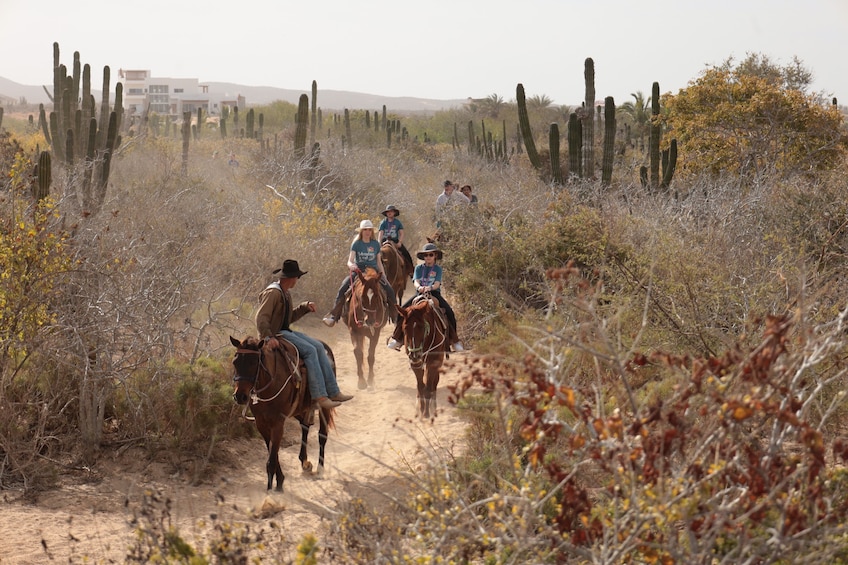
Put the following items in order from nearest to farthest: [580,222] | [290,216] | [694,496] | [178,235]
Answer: [694,496] → [580,222] → [178,235] → [290,216]

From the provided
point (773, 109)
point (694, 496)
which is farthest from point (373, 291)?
point (773, 109)

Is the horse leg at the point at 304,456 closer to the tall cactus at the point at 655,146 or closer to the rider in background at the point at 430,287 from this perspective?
the rider in background at the point at 430,287

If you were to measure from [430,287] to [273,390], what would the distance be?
10.5 ft

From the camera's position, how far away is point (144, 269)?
9.64 m

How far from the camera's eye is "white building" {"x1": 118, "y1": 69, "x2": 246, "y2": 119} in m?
152

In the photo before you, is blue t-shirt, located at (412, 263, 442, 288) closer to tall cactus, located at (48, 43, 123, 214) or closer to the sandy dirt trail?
the sandy dirt trail

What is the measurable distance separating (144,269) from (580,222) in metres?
7.09

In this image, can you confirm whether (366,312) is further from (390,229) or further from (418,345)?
(390,229)

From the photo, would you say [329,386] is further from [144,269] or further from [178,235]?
[178,235]

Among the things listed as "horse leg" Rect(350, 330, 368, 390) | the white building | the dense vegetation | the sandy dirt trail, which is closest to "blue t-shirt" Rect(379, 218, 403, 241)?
the dense vegetation

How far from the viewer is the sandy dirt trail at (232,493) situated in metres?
7.08

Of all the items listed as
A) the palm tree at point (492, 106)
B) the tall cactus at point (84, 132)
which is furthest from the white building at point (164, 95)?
the tall cactus at point (84, 132)

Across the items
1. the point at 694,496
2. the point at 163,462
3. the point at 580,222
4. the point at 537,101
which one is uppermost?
the point at 537,101

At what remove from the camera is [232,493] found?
8523mm
